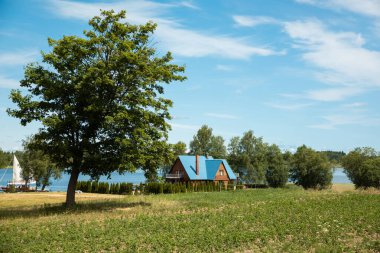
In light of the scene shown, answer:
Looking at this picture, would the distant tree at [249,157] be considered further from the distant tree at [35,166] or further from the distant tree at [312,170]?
the distant tree at [35,166]

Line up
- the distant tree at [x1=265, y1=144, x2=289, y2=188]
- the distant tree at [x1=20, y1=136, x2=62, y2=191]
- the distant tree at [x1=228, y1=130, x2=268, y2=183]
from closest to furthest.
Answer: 1. the distant tree at [x1=20, y1=136, x2=62, y2=191]
2. the distant tree at [x1=265, y1=144, x2=289, y2=188]
3. the distant tree at [x1=228, y1=130, x2=268, y2=183]

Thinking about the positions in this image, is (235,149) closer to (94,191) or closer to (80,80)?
(94,191)

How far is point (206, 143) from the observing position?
339ft

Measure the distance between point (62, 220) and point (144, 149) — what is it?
27.8 ft

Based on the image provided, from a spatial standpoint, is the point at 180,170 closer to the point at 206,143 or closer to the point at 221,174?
the point at 221,174

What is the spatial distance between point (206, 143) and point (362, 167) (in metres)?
41.4

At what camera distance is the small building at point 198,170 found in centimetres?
7425

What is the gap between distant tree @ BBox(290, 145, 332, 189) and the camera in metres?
84.1

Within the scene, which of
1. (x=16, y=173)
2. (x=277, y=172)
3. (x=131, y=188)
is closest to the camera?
(x=131, y=188)

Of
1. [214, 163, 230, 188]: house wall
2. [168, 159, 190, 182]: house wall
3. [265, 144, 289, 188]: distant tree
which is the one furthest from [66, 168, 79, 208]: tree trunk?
[265, 144, 289, 188]: distant tree

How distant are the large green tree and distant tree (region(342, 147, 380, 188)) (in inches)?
2509

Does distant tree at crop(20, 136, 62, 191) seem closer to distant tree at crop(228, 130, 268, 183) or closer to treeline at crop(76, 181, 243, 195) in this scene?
treeline at crop(76, 181, 243, 195)

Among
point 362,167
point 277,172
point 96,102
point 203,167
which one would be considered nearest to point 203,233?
point 96,102

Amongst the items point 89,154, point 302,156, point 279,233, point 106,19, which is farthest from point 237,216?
point 302,156
